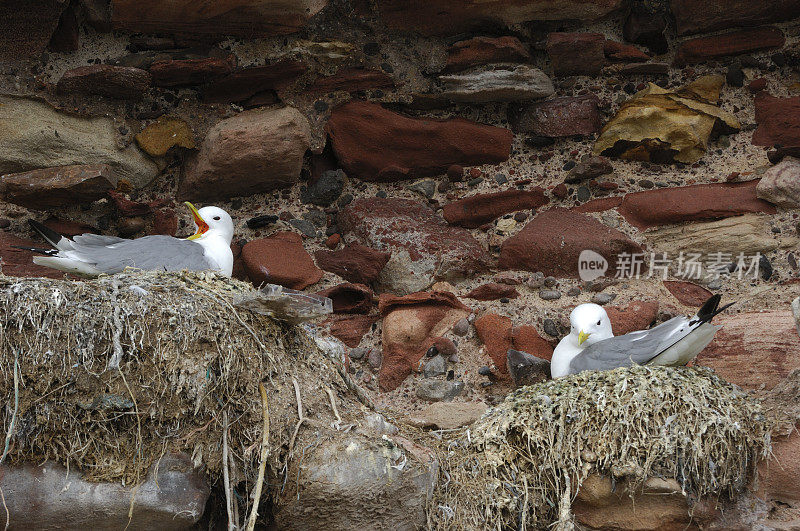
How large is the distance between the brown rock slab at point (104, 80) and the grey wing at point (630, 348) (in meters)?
1.81

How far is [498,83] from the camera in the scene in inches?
135

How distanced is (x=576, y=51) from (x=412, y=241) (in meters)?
0.96

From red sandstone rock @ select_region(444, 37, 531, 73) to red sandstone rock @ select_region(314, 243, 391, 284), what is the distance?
31.0 inches

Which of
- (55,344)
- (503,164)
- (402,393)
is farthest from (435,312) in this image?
(55,344)

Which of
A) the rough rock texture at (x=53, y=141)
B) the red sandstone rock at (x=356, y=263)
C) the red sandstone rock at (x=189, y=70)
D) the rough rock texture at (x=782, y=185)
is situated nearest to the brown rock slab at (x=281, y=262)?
the red sandstone rock at (x=356, y=263)

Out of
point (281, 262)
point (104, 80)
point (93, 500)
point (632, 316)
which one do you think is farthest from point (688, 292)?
point (104, 80)

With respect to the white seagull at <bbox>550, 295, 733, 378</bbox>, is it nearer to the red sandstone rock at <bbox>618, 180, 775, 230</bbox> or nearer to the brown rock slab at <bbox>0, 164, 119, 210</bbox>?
the red sandstone rock at <bbox>618, 180, 775, 230</bbox>

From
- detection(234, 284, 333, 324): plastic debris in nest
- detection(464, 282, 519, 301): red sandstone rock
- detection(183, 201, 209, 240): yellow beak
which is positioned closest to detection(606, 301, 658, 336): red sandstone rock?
detection(464, 282, 519, 301): red sandstone rock

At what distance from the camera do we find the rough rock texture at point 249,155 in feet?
11.0

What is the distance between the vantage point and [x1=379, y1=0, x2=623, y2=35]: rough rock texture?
3453 mm

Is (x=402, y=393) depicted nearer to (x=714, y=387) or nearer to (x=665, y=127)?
(x=714, y=387)

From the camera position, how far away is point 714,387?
8.77ft

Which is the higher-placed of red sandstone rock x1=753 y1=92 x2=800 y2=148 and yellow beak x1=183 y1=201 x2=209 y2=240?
red sandstone rock x1=753 y1=92 x2=800 y2=148

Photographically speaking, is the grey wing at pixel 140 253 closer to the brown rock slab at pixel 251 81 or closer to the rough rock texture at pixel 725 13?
the brown rock slab at pixel 251 81
